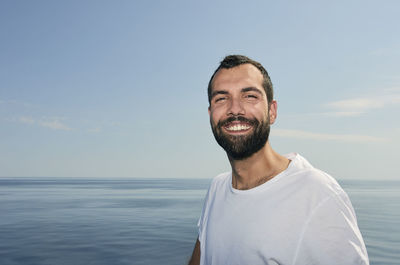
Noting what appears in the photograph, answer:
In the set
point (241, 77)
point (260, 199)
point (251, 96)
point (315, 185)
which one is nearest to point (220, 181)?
point (260, 199)

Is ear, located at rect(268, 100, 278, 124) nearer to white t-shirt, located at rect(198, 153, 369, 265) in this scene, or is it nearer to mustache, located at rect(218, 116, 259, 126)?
mustache, located at rect(218, 116, 259, 126)

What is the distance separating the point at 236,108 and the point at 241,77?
23 cm

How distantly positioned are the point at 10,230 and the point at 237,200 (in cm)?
2008

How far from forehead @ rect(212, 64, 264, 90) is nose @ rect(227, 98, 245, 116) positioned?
0.11m

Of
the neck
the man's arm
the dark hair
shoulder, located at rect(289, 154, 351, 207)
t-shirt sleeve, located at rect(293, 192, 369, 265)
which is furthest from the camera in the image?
the man's arm

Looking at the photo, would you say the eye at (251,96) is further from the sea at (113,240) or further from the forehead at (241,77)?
the sea at (113,240)

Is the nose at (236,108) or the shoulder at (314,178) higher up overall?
the nose at (236,108)

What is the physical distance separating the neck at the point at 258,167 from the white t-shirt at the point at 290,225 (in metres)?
0.11

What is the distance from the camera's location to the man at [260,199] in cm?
157

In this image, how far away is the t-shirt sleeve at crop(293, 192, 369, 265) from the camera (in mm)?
1522

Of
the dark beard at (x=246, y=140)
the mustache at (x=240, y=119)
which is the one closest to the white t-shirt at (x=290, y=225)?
the dark beard at (x=246, y=140)

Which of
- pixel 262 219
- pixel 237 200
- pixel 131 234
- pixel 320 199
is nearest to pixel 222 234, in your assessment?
pixel 237 200

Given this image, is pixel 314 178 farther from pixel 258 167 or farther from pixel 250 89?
pixel 250 89

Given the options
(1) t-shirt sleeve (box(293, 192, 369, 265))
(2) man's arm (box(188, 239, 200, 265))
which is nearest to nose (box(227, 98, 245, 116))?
(1) t-shirt sleeve (box(293, 192, 369, 265))
